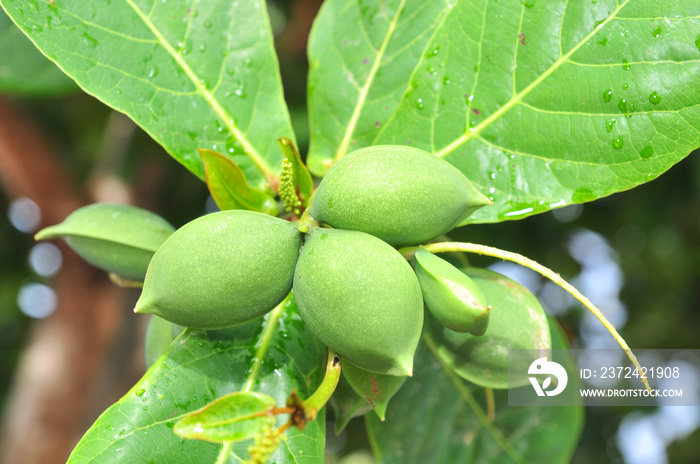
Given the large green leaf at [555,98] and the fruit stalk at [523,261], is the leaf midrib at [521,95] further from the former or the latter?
the fruit stalk at [523,261]

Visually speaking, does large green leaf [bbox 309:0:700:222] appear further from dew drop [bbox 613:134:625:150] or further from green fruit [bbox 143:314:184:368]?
green fruit [bbox 143:314:184:368]

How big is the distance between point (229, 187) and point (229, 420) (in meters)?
0.69

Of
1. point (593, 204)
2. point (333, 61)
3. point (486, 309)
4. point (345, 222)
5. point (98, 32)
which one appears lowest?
point (593, 204)

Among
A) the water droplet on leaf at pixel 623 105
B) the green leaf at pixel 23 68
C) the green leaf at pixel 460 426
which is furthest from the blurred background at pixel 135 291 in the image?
the water droplet on leaf at pixel 623 105

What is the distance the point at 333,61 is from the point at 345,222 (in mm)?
931

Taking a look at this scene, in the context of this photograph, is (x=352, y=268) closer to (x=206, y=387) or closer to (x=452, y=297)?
(x=452, y=297)

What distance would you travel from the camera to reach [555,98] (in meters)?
1.51

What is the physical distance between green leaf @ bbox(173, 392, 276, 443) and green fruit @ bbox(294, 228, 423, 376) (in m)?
0.20

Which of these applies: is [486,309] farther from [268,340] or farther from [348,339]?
[268,340]

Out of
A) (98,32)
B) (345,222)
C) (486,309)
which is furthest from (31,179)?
(486,309)

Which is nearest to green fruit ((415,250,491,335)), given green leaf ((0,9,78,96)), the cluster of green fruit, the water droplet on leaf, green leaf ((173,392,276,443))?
the cluster of green fruit

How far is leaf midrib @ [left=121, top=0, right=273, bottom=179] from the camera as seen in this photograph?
67.1 inches

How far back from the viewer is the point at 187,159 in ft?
5.46

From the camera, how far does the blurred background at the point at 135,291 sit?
3.27m
